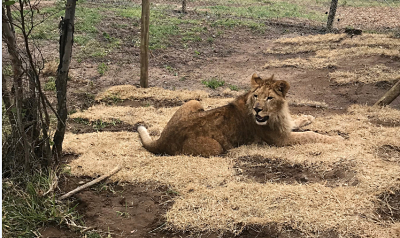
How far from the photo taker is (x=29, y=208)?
4.09 metres

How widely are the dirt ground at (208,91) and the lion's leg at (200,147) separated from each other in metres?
0.46

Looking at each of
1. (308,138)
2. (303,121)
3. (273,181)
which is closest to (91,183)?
(273,181)

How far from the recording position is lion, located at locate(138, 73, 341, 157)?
5969 millimetres

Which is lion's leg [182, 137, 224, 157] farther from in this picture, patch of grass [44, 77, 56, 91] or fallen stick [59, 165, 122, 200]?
patch of grass [44, 77, 56, 91]

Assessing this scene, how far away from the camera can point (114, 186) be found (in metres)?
5.09

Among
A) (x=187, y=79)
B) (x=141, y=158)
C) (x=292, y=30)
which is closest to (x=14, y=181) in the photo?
(x=141, y=158)

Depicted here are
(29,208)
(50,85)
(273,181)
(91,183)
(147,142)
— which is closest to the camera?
(29,208)

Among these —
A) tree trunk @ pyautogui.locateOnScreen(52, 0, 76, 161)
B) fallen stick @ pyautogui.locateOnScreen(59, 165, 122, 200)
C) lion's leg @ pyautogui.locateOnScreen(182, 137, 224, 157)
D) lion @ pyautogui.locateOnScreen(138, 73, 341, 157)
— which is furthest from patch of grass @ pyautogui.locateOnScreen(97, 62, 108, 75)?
fallen stick @ pyautogui.locateOnScreen(59, 165, 122, 200)

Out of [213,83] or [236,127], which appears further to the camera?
[213,83]

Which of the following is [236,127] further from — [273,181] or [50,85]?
[50,85]

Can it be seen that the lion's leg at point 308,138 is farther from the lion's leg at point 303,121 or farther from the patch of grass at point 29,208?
the patch of grass at point 29,208

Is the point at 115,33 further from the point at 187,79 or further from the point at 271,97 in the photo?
the point at 271,97

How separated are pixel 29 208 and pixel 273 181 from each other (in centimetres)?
288

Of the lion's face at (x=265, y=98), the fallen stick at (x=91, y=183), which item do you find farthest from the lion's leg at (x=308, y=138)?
the fallen stick at (x=91, y=183)
